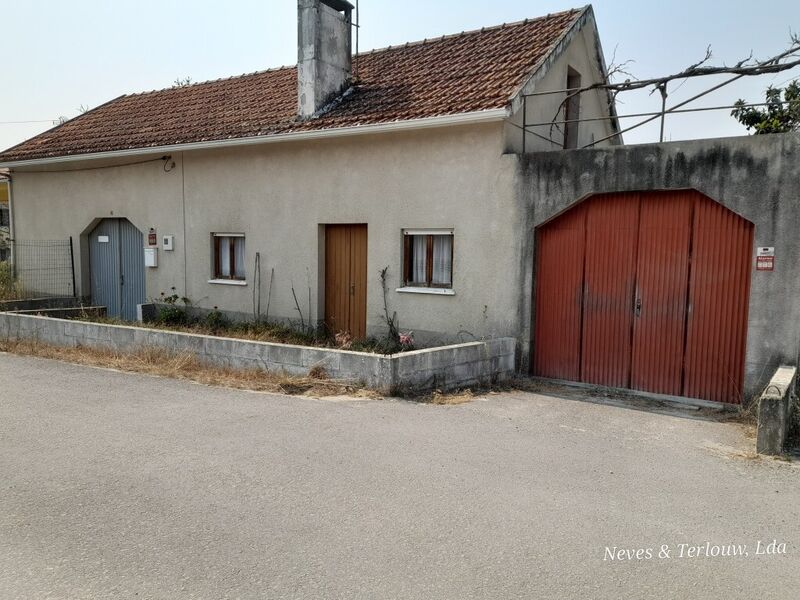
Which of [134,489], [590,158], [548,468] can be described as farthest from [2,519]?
[590,158]

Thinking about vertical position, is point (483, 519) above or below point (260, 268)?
below

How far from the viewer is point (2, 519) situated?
4.19m

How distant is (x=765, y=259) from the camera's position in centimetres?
768

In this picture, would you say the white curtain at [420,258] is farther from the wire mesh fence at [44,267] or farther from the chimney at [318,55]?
the wire mesh fence at [44,267]

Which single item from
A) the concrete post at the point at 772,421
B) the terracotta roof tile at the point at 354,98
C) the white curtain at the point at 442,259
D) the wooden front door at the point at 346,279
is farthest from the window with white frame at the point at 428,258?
the concrete post at the point at 772,421

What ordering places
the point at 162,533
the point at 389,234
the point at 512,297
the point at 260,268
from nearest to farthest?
the point at 162,533 < the point at 512,297 < the point at 389,234 < the point at 260,268

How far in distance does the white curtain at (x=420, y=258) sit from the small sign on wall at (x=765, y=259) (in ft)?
16.2

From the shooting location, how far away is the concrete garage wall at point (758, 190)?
7.54 meters

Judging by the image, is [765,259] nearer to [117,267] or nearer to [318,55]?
[318,55]

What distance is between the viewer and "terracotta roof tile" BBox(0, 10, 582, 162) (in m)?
10.3

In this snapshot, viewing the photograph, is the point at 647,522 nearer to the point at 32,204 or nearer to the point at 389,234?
the point at 389,234

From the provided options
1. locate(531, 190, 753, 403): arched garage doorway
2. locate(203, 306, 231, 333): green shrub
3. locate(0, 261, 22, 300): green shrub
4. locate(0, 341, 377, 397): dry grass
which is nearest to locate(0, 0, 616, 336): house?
locate(203, 306, 231, 333): green shrub

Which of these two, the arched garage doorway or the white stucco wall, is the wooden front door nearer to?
the white stucco wall

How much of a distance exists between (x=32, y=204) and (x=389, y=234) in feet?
37.0
